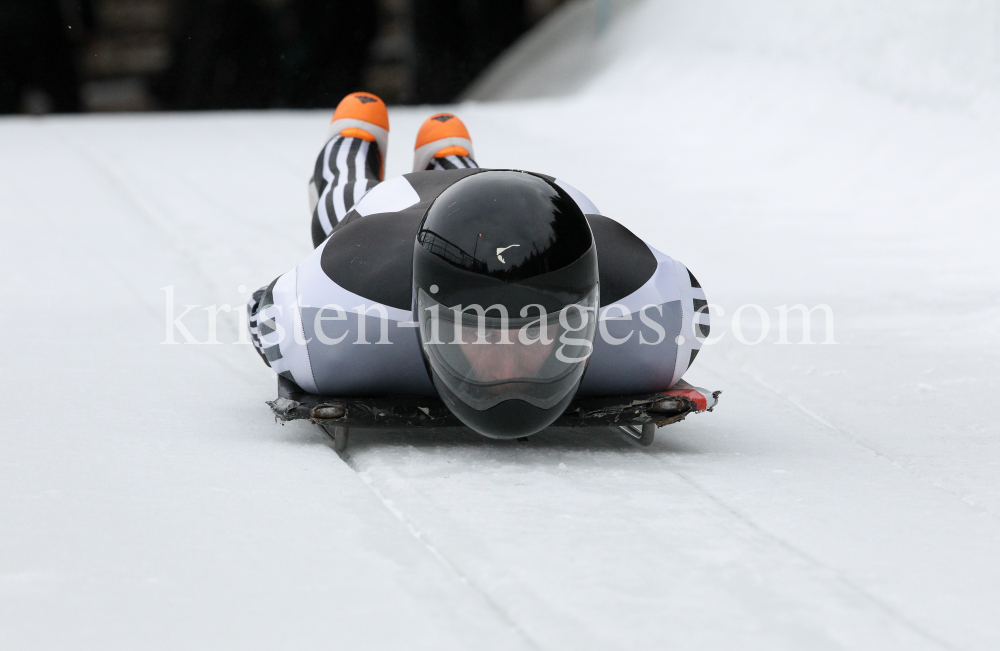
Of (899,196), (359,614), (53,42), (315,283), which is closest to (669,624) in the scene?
(359,614)

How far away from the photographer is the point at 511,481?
8.63 ft

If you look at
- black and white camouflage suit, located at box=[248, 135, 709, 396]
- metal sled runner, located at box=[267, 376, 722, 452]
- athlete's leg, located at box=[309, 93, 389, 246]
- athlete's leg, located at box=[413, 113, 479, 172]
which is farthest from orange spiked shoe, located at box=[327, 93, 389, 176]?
metal sled runner, located at box=[267, 376, 722, 452]

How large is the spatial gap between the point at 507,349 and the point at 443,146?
6.23ft

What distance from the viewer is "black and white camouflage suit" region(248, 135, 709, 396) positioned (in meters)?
2.82

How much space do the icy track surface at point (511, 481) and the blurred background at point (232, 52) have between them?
21.6 ft

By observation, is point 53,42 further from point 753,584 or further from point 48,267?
point 753,584

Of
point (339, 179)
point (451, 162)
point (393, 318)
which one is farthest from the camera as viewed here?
point (451, 162)

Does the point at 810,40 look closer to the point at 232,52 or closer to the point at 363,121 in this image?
the point at 363,121

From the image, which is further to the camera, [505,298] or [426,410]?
[426,410]

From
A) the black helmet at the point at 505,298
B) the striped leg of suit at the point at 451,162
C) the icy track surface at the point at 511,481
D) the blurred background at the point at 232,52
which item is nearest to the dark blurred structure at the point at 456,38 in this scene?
the blurred background at the point at 232,52

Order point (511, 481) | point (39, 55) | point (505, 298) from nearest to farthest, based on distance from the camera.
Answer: point (505, 298) < point (511, 481) < point (39, 55)

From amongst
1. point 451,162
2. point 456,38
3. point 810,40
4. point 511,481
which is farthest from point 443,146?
point 456,38

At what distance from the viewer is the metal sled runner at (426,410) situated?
278 centimetres

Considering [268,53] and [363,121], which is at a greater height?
[268,53]
